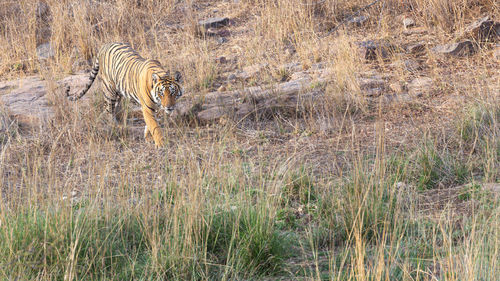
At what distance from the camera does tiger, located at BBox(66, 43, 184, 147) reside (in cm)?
554

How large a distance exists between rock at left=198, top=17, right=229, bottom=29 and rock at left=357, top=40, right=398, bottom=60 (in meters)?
3.22

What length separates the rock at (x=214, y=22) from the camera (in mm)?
10320

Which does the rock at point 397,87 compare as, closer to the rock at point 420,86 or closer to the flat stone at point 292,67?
the rock at point 420,86

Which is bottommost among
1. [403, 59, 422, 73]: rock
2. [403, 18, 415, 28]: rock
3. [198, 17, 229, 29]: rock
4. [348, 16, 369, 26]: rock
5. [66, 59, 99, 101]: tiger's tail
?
[403, 59, 422, 73]: rock

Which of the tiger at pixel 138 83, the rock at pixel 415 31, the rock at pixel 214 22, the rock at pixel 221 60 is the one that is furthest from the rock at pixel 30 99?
the rock at pixel 415 31

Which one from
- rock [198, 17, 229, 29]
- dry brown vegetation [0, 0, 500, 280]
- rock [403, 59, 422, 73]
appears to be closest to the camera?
dry brown vegetation [0, 0, 500, 280]

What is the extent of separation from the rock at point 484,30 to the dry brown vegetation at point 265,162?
0.20 meters

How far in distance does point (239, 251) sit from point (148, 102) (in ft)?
9.87

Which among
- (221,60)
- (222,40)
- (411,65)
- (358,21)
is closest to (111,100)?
(221,60)

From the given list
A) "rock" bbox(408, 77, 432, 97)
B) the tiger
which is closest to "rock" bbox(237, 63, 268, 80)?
the tiger

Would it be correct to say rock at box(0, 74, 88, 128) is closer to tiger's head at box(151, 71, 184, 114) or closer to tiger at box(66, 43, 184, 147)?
tiger at box(66, 43, 184, 147)

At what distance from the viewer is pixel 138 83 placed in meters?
5.88

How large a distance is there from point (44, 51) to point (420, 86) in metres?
6.49

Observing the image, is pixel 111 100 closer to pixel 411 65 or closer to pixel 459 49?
pixel 411 65
